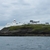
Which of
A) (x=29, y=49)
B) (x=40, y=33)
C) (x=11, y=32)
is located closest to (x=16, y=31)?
(x=11, y=32)

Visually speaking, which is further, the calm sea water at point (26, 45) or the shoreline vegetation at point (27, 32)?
the shoreline vegetation at point (27, 32)

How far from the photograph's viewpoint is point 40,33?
6368 inches

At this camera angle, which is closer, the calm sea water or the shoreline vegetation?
the calm sea water

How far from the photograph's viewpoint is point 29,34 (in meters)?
163

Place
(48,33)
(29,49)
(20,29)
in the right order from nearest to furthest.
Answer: (29,49) → (48,33) → (20,29)

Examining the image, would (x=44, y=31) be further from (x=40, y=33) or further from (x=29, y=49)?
(x=29, y=49)

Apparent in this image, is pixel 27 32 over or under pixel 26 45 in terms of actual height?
over

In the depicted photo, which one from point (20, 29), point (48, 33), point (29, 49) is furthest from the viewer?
point (20, 29)

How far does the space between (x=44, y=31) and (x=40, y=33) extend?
9.19 feet

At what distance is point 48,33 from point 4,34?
29.3 m

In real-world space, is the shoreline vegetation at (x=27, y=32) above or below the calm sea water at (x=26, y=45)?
above

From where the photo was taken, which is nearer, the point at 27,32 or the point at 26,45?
the point at 26,45

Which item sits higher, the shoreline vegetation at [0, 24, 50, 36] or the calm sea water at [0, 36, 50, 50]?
the shoreline vegetation at [0, 24, 50, 36]

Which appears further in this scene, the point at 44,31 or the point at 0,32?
the point at 0,32
